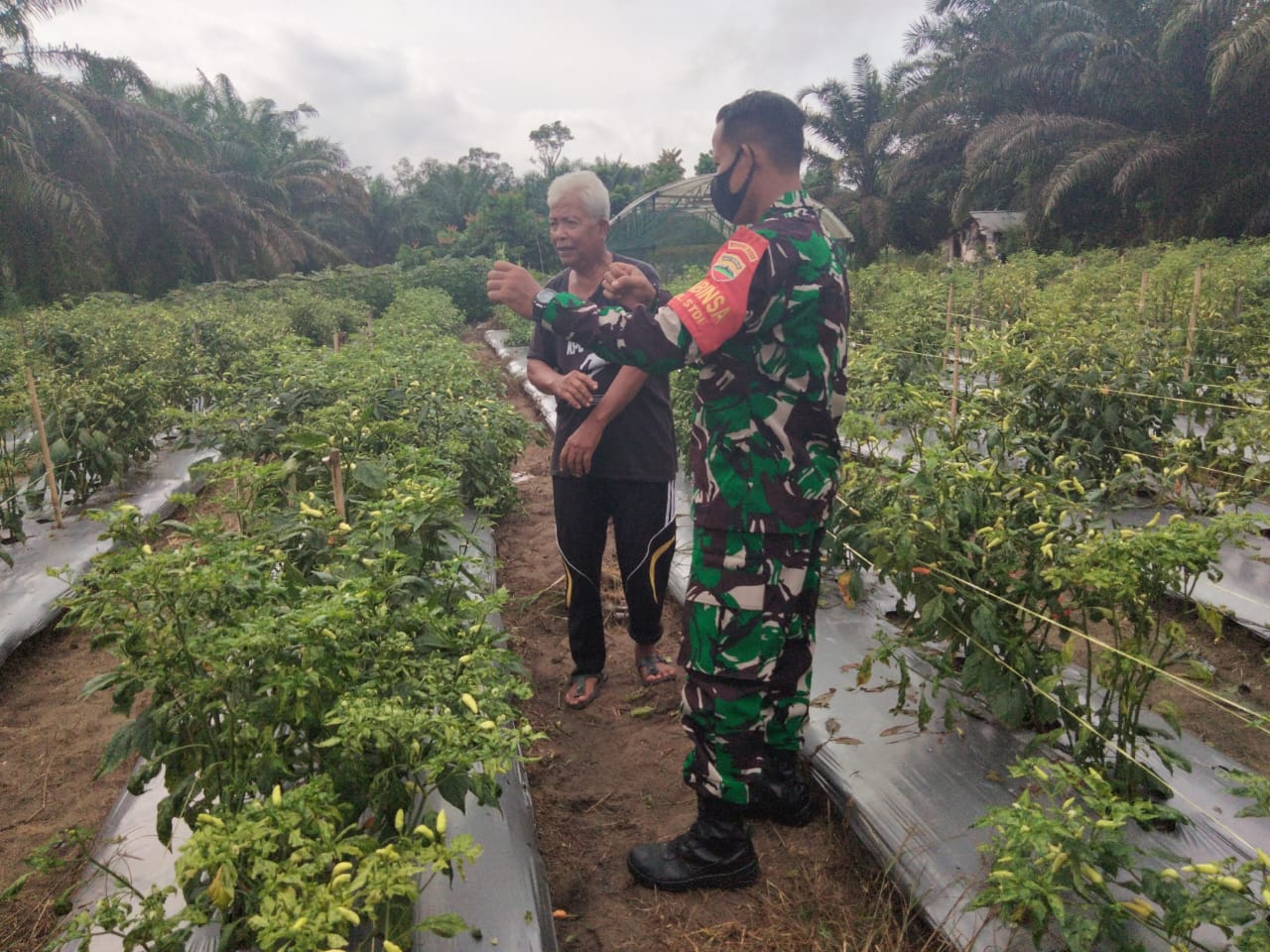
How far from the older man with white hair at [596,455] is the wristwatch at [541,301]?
53 cm

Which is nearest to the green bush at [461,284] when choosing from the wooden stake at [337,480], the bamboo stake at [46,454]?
the bamboo stake at [46,454]

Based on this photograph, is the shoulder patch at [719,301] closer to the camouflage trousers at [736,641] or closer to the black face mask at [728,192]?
the black face mask at [728,192]

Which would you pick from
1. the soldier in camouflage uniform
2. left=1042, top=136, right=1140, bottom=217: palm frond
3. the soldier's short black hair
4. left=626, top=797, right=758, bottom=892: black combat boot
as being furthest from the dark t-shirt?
left=1042, top=136, right=1140, bottom=217: palm frond

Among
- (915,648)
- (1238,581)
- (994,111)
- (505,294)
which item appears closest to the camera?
(505,294)

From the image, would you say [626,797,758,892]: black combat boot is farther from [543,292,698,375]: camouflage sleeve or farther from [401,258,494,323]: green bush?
[401,258,494,323]: green bush

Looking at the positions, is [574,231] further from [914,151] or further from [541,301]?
[914,151]

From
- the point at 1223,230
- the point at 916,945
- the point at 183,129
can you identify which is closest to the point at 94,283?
the point at 183,129

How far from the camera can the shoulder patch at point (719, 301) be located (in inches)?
63.7

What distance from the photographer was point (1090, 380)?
12.0 feet

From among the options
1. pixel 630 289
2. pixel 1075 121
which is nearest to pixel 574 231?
pixel 630 289

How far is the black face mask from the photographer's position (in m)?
1.83

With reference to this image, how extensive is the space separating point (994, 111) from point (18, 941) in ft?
79.3

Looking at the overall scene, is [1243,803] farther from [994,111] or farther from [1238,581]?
[994,111]

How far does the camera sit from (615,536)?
8.81 feet
